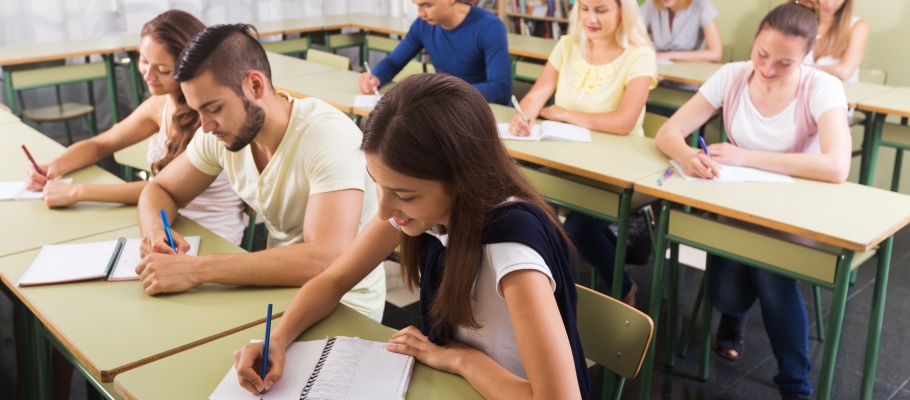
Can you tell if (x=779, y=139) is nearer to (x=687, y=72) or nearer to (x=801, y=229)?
(x=801, y=229)

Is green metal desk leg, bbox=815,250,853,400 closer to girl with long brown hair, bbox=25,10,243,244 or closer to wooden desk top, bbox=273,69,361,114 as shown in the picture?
girl with long brown hair, bbox=25,10,243,244

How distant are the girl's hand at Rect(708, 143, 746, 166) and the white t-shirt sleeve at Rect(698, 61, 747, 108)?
241 mm

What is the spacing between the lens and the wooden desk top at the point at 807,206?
182 centimetres

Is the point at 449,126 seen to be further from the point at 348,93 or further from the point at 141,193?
the point at 348,93

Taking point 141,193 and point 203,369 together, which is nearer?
point 203,369

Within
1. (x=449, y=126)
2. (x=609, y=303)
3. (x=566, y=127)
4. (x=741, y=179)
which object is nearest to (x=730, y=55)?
(x=566, y=127)

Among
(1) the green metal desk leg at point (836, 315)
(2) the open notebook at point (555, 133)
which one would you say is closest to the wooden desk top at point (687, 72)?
(2) the open notebook at point (555, 133)

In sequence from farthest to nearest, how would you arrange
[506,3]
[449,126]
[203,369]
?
1. [506,3]
2. [203,369]
3. [449,126]

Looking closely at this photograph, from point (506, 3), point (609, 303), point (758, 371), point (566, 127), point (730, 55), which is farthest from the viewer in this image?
point (506, 3)

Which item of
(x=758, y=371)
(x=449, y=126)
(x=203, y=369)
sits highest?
(x=449, y=126)

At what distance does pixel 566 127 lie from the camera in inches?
109

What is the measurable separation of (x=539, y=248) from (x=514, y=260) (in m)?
0.05

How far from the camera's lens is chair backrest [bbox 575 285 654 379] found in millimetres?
1344

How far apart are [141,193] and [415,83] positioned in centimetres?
113
